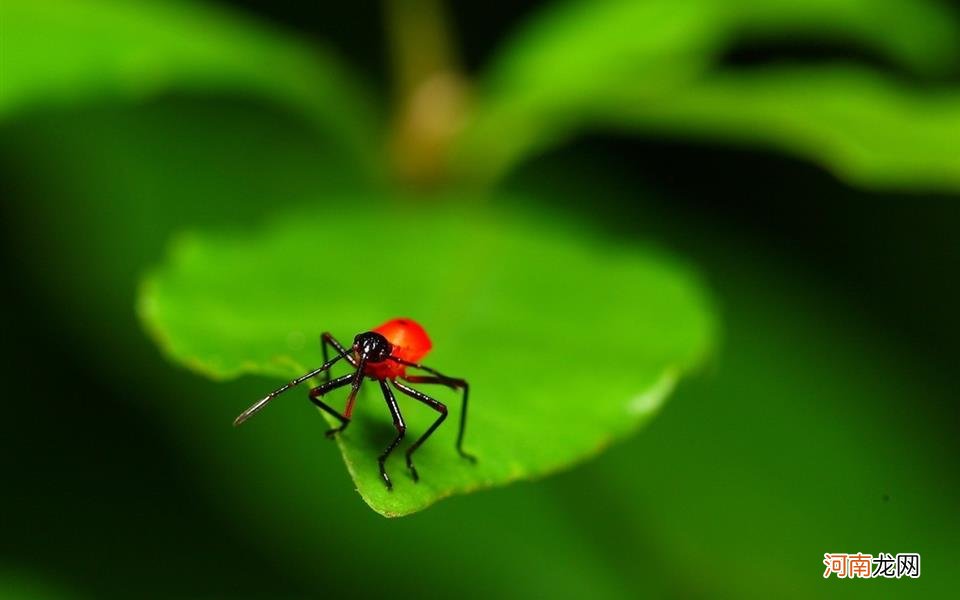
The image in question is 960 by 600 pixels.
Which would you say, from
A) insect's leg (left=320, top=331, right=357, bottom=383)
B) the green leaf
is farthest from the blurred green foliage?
insect's leg (left=320, top=331, right=357, bottom=383)

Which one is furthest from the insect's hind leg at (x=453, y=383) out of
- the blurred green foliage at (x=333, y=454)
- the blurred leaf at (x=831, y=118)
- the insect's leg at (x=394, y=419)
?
the blurred leaf at (x=831, y=118)

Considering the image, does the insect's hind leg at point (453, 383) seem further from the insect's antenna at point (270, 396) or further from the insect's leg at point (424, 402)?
the insect's antenna at point (270, 396)

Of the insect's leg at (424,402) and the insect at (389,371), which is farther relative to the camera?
the insect at (389,371)

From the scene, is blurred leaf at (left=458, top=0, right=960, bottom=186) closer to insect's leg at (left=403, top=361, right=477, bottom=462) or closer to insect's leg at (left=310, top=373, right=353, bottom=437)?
insect's leg at (left=403, top=361, right=477, bottom=462)

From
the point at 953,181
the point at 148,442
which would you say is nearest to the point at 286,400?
the point at 148,442

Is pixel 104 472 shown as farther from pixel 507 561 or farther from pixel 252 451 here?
pixel 507 561

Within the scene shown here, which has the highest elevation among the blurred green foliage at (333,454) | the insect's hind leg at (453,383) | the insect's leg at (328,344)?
the blurred green foliage at (333,454)

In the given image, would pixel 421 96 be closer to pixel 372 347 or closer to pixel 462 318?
pixel 462 318
